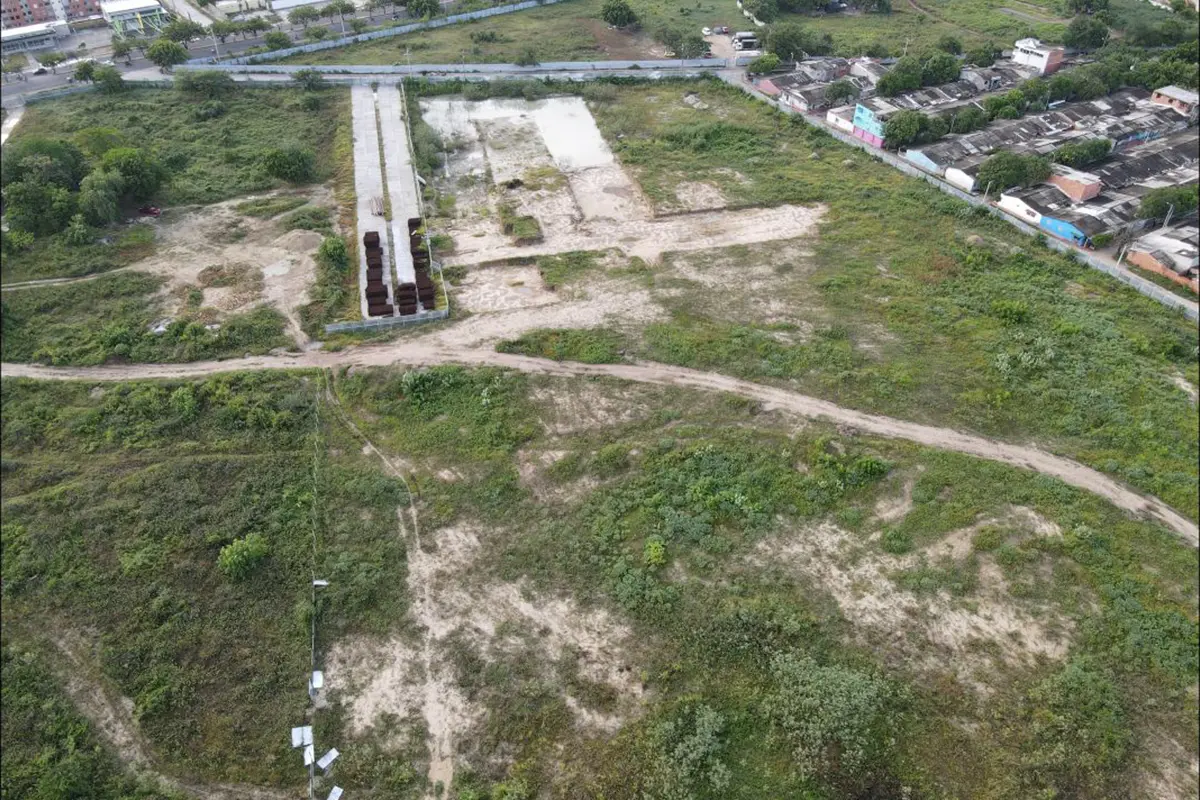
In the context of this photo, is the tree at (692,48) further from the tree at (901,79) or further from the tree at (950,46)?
the tree at (950,46)

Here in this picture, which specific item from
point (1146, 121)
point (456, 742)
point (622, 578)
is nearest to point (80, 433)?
point (456, 742)

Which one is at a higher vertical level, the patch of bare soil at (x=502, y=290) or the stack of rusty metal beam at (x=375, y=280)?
the stack of rusty metal beam at (x=375, y=280)

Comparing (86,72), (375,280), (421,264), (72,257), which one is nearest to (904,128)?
(421,264)

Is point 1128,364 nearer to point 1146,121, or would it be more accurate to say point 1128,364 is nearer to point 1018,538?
point 1018,538

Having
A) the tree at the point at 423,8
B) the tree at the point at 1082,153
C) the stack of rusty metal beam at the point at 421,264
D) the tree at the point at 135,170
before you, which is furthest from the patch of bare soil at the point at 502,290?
the tree at the point at 423,8

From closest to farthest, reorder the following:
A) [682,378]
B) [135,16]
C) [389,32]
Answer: [682,378] → [135,16] → [389,32]

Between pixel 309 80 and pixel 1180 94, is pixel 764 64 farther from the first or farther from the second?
pixel 309 80

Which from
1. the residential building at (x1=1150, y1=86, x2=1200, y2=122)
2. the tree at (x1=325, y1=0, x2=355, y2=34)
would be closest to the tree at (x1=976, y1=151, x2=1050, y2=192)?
the residential building at (x1=1150, y1=86, x2=1200, y2=122)
